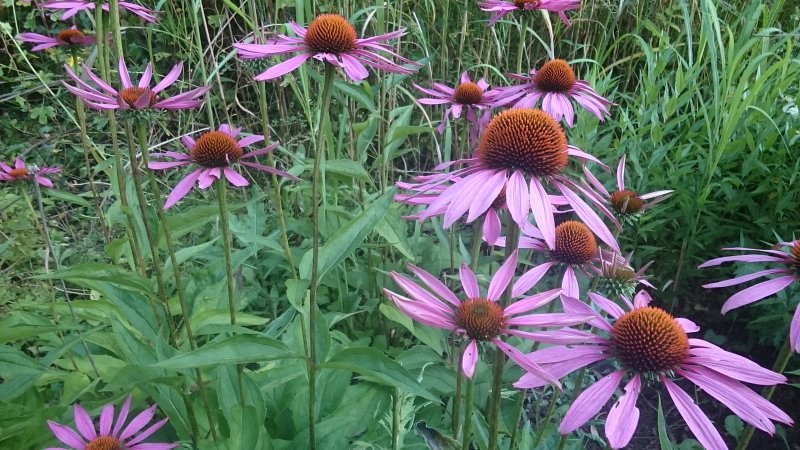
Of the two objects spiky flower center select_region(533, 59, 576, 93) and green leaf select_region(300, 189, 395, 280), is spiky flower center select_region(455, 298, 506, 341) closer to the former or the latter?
green leaf select_region(300, 189, 395, 280)

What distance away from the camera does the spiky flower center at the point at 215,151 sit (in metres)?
0.86

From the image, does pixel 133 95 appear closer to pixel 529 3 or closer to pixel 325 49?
pixel 325 49

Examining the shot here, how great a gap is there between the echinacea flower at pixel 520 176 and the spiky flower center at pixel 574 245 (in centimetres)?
19

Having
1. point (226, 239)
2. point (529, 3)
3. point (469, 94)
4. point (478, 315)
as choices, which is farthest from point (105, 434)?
point (529, 3)

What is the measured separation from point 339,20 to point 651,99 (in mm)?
1208

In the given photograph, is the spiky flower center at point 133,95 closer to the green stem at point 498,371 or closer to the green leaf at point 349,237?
the green leaf at point 349,237

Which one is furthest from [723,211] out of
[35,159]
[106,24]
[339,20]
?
[35,159]

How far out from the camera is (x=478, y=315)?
667 mm

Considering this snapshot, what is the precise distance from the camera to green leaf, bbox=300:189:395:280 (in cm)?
75

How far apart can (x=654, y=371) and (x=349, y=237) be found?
1.27 feet

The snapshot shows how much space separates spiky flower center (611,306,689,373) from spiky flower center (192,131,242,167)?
57 centimetres

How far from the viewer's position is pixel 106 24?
974 millimetres

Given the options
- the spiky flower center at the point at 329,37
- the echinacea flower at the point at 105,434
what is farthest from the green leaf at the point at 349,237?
the echinacea flower at the point at 105,434

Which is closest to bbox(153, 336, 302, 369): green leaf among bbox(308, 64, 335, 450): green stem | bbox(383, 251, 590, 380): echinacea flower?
bbox(308, 64, 335, 450): green stem
